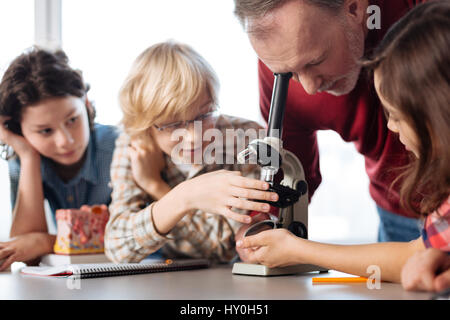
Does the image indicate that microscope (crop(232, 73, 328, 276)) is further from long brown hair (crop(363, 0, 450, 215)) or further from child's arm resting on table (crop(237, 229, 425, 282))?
long brown hair (crop(363, 0, 450, 215))

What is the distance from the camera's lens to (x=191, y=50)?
5.05 ft

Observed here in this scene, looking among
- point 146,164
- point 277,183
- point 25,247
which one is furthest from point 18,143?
point 277,183

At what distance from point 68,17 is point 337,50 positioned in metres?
1.62

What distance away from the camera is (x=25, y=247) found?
1.47 metres

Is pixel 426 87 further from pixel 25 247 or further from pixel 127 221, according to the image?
pixel 25 247

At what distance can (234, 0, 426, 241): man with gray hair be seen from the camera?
1217mm

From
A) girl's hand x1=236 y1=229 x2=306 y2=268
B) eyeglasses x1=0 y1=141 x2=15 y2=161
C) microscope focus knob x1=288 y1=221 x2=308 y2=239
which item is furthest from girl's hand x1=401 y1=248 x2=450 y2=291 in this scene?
eyeglasses x1=0 y1=141 x2=15 y2=161

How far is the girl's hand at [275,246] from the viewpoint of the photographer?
106 cm

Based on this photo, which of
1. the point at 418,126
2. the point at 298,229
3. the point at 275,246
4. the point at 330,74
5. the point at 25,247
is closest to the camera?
the point at 418,126

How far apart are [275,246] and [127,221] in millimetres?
462

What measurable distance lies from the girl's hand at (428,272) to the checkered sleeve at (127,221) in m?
0.64

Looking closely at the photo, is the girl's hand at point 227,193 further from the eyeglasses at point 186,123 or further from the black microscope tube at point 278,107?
the eyeglasses at point 186,123

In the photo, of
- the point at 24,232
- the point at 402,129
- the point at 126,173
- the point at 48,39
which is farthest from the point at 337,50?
the point at 48,39
